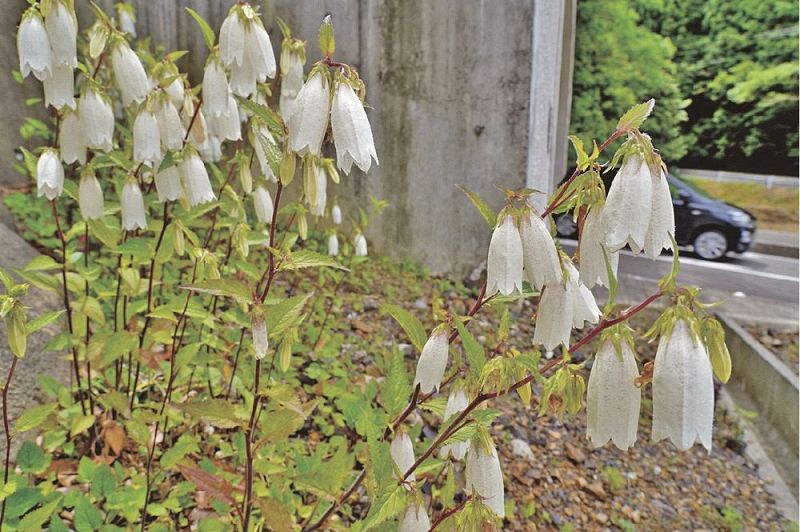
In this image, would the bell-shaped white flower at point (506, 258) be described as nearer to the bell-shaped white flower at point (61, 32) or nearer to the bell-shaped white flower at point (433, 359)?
the bell-shaped white flower at point (433, 359)

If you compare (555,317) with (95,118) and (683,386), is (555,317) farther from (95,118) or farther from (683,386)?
(95,118)

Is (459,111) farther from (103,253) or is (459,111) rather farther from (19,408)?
(19,408)

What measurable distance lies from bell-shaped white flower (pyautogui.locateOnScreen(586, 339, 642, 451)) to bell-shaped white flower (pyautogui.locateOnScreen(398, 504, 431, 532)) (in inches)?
10.1

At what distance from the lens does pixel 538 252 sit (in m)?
0.66

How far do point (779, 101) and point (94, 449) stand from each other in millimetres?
5803

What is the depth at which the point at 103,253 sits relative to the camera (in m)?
2.48

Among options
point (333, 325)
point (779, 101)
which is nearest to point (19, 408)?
point (333, 325)

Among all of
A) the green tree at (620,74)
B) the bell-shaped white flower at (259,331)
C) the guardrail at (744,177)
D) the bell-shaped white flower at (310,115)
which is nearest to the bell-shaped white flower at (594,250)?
the bell-shaped white flower at (310,115)

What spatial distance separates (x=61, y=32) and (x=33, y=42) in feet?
0.17

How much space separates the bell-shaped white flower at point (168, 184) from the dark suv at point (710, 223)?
410 centimetres

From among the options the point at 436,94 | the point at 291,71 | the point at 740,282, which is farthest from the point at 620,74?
the point at 291,71

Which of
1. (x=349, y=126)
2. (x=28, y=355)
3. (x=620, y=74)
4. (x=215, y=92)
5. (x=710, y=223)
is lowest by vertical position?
(x=28, y=355)

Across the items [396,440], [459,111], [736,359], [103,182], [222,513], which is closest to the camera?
[396,440]

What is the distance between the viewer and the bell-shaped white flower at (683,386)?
0.58 meters
